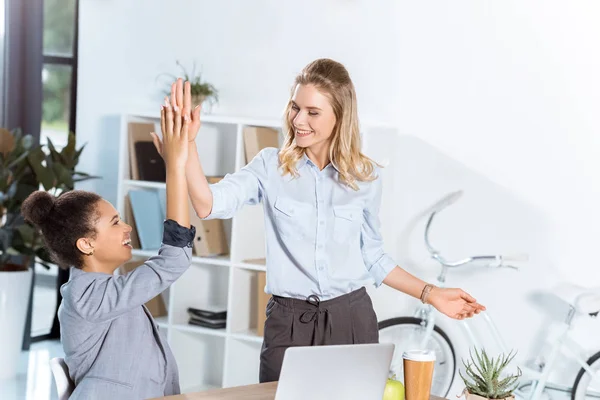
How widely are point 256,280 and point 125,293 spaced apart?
8.04ft

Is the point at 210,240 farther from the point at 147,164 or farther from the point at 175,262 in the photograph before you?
the point at 175,262

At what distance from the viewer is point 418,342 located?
14.0 ft

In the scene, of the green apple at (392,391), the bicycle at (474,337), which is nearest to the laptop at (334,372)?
the green apple at (392,391)

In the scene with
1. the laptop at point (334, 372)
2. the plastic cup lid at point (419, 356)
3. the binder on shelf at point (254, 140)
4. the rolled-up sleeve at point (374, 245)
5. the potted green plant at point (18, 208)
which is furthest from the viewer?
the potted green plant at point (18, 208)

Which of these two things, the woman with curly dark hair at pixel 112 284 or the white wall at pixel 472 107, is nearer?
the woman with curly dark hair at pixel 112 284

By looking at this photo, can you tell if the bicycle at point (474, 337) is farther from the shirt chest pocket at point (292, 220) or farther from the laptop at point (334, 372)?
the laptop at point (334, 372)

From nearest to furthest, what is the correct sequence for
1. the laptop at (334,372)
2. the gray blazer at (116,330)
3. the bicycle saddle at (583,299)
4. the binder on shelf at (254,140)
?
the laptop at (334,372), the gray blazer at (116,330), the bicycle saddle at (583,299), the binder on shelf at (254,140)

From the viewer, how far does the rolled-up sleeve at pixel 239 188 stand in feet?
7.95

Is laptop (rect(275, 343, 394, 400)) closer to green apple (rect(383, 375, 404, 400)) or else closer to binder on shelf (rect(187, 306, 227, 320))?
green apple (rect(383, 375, 404, 400))

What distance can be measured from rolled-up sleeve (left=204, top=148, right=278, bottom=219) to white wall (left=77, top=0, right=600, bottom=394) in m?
1.67

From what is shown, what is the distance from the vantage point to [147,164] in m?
4.74

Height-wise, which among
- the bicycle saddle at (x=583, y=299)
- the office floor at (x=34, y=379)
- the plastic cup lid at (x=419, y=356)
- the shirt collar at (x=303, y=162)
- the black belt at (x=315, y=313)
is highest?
the shirt collar at (x=303, y=162)

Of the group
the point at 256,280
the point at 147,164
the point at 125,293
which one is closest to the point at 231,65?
the point at 147,164

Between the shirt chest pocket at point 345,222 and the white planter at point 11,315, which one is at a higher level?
the shirt chest pocket at point 345,222
